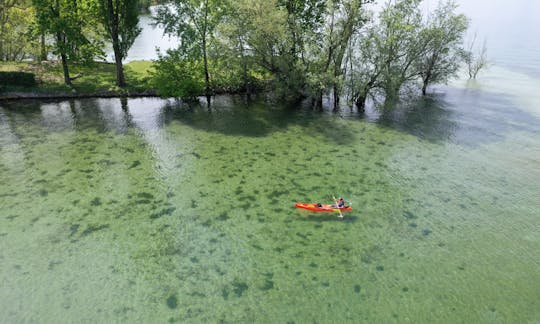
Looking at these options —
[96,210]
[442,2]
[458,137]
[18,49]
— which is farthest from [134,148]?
[442,2]

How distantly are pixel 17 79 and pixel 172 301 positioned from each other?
1621 inches

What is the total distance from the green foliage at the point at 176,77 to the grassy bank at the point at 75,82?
202 centimetres

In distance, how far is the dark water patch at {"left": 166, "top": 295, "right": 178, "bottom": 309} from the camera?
1614 cm

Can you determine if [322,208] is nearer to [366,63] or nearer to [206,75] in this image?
[366,63]

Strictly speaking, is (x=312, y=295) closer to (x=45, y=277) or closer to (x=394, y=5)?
(x=45, y=277)

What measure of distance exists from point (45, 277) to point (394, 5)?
43.1 m

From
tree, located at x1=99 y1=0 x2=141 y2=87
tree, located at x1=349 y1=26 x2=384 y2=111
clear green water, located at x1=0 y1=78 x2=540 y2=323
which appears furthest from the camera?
tree, located at x1=99 y1=0 x2=141 y2=87

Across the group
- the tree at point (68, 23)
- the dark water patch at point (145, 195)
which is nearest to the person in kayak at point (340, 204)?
the dark water patch at point (145, 195)

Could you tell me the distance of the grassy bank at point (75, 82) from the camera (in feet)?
142

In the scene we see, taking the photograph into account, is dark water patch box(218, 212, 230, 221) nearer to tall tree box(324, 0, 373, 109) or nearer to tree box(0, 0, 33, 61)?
tall tree box(324, 0, 373, 109)

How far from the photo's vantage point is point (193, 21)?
4484 centimetres

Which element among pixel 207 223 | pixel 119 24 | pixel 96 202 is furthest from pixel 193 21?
pixel 207 223

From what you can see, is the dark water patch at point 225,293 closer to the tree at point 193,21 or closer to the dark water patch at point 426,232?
the dark water patch at point 426,232

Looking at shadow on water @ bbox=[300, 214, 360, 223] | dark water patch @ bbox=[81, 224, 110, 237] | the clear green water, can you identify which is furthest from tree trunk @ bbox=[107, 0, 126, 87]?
shadow on water @ bbox=[300, 214, 360, 223]
